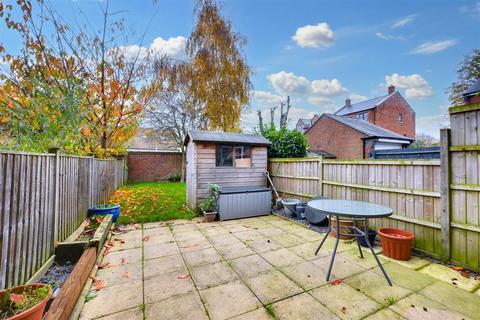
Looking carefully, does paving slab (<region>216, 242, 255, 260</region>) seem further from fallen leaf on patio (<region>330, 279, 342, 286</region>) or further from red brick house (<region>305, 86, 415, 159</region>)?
red brick house (<region>305, 86, 415, 159</region>)

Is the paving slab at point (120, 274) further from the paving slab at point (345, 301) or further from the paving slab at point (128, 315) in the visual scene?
the paving slab at point (345, 301)

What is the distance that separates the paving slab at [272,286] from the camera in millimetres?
2266

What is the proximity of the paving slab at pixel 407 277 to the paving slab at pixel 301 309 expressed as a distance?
47.8 inches

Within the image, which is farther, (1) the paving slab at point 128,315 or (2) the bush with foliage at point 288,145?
(2) the bush with foliage at point 288,145

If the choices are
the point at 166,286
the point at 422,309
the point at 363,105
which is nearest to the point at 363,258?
the point at 422,309

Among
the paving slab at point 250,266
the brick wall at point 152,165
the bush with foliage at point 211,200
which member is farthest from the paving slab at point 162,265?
the brick wall at point 152,165

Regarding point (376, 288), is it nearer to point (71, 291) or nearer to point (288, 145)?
point (71, 291)

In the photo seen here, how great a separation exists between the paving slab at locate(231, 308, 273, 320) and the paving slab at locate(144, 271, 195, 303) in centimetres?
74

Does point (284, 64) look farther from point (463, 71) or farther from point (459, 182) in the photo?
point (463, 71)

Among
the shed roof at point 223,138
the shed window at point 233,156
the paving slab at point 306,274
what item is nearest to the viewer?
the paving slab at point 306,274

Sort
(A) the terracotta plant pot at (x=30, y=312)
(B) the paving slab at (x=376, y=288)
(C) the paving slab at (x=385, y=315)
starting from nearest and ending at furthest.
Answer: (A) the terracotta plant pot at (x=30, y=312), (C) the paving slab at (x=385, y=315), (B) the paving slab at (x=376, y=288)

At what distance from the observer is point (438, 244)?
3.13 meters

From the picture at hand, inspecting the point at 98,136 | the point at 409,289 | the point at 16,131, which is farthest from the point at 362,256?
the point at 98,136

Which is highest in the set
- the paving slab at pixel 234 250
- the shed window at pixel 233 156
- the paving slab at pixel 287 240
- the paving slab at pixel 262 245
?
the shed window at pixel 233 156
